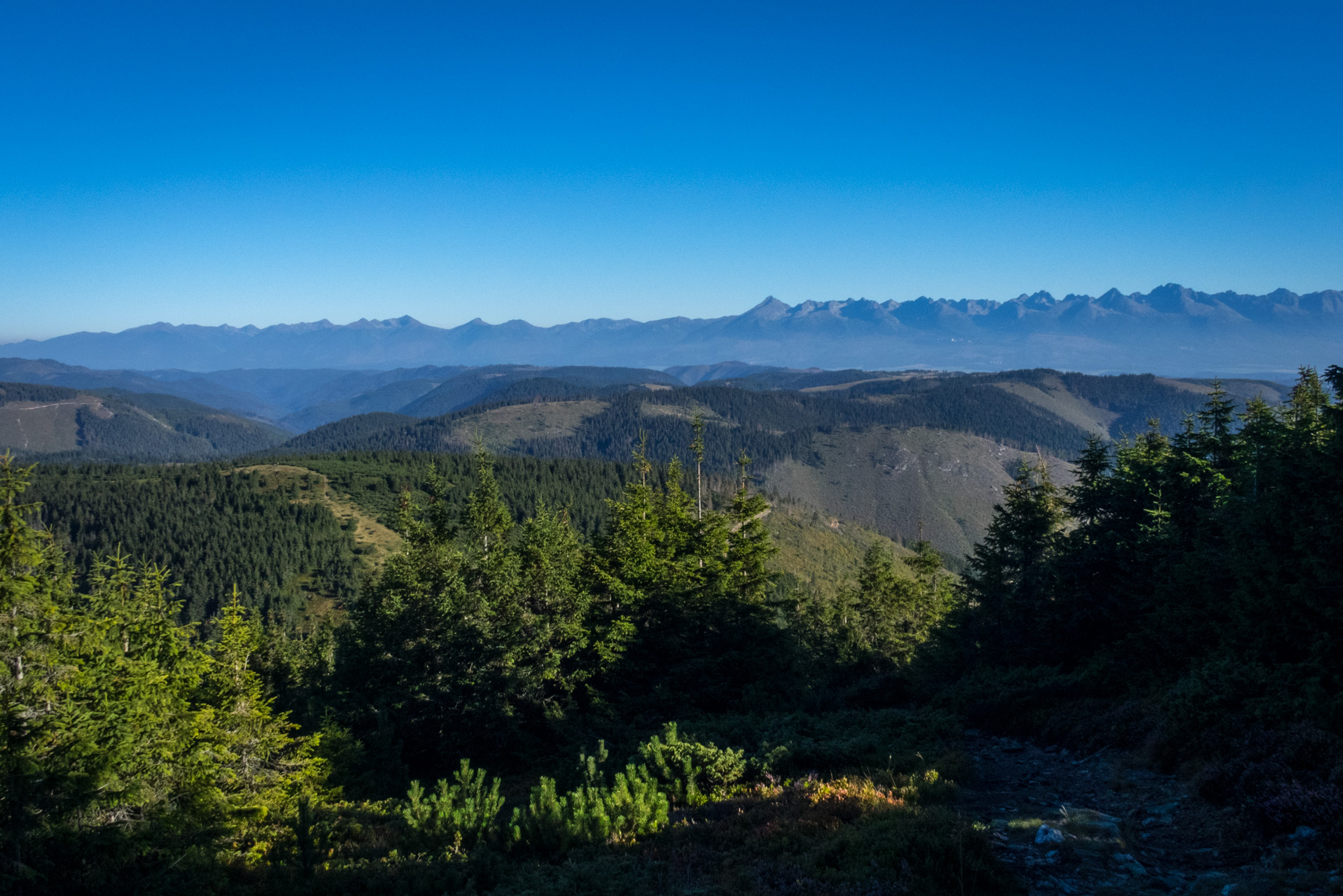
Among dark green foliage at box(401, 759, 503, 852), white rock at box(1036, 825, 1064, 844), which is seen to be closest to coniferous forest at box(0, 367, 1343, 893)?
dark green foliage at box(401, 759, 503, 852)

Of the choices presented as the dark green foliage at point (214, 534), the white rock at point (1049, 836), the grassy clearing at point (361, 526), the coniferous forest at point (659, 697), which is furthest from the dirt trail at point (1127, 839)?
the grassy clearing at point (361, 526)

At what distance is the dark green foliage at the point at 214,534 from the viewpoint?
152m

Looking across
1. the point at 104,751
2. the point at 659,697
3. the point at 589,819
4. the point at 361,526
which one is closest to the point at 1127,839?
the point at 589,819

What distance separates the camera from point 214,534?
169 metres

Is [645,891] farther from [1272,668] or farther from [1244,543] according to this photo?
[1244,543]

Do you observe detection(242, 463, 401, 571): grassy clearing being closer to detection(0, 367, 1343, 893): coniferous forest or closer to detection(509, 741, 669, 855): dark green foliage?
detection(0, 367, 1343, 893): coniferous forest

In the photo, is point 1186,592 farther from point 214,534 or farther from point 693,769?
point 214,534

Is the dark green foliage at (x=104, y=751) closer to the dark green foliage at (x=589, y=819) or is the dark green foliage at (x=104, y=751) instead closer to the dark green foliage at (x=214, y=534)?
the dark green foliage at (x=589, y=819)

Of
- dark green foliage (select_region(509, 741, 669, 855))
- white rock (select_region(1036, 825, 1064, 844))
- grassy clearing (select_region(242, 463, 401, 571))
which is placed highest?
white rock (select_region(1036, 825, 1064, 844))

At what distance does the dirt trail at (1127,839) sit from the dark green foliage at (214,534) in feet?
497

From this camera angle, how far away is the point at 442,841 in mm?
13391

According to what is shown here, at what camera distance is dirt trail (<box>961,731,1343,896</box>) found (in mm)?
9508

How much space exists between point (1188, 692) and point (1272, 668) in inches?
73.5

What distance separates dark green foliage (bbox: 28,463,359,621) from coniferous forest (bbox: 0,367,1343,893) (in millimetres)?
129839
